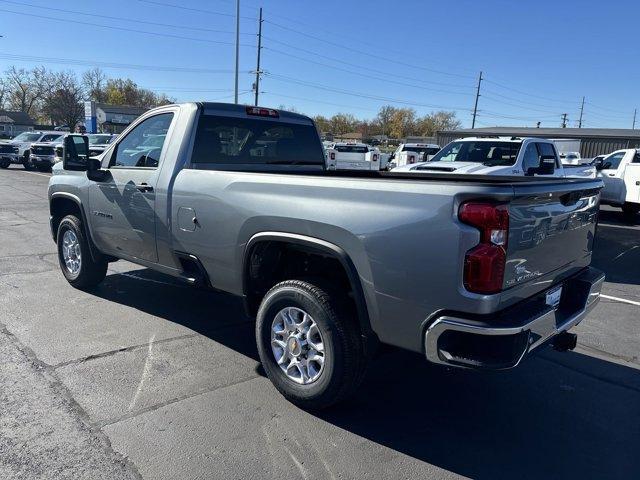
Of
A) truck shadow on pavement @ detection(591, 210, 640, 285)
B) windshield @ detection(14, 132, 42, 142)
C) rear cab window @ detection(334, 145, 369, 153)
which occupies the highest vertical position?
rear cab window @ detection(334, 145, 369, 153)

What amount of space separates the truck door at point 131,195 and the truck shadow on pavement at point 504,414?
3.37 feet

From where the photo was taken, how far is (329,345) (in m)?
3.25

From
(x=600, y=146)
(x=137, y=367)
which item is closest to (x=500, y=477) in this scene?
(x=137, y=367)

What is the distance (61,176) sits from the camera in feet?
19.6

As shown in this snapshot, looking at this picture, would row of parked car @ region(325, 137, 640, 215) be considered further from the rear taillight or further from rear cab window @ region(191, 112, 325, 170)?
the rear taillight

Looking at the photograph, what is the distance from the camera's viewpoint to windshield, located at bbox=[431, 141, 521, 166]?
1094 cm

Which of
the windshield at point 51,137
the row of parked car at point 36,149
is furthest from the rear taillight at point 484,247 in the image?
the windshield at point 51,137

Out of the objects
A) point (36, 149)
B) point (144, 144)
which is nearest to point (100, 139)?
point (36, 149)

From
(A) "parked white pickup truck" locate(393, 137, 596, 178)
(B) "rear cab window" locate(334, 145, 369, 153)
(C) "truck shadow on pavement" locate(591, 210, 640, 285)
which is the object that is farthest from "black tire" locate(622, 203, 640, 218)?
(B) "rear cab window" locate(334, 145, 369, 153)

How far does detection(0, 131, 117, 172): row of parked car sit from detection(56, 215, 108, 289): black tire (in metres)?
19.8

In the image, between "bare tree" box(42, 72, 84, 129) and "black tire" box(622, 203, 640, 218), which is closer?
"black tire" box(622, 203, 640, 218)

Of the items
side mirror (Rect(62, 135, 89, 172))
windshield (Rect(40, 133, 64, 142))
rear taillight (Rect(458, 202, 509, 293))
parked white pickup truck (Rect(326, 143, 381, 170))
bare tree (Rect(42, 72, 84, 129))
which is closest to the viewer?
rear taillight (Rect(458, 202, 509, 293))

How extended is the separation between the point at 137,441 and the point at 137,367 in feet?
3.53

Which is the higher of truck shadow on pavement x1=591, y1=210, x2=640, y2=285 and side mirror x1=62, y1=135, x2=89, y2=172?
side mirror x1=62, y1=135, x2=89, y2=172
